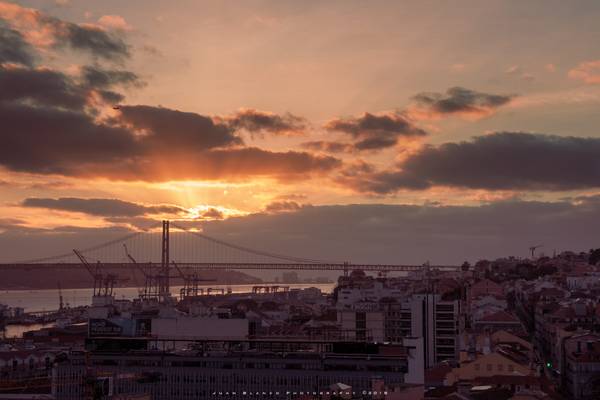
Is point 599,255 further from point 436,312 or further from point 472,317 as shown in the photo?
point 436,312

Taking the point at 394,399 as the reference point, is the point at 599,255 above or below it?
above

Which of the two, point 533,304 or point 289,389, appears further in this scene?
point 533,304

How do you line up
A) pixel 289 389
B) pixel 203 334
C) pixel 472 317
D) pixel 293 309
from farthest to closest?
pixel 293 309 → pixel 472 317 → pixel 203 334 → pixel 289 389

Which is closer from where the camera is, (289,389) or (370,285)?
(289,389)

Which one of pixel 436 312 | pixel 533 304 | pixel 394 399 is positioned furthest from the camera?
pixel 533 304

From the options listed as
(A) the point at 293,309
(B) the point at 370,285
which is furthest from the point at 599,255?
(A) the point at 293,309

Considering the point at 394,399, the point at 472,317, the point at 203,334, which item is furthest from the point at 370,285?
the point at 394,399

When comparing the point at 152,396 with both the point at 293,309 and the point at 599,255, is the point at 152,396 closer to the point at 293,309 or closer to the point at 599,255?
the point at 293,309

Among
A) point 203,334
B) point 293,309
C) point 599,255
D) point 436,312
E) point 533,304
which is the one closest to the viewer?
point 203,334

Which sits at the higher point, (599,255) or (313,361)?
(599,255)
